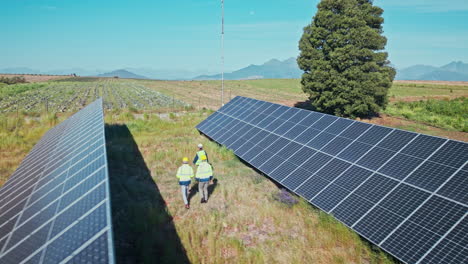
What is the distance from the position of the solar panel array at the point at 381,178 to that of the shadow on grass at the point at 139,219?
4.52 m

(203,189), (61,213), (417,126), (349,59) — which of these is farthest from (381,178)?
(417,126)

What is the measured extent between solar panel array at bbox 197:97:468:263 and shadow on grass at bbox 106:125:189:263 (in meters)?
4.52

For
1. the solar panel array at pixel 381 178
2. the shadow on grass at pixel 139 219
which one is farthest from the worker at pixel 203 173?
the solar panel array at pixel 381 178

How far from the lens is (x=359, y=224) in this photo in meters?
7.87

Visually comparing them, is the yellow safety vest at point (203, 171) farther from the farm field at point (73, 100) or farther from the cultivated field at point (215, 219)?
the farm field at point (73, 100)

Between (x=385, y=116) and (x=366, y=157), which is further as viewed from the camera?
(x=385, y=116)

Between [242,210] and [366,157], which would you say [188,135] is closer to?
[242,210]

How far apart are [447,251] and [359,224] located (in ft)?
6.55

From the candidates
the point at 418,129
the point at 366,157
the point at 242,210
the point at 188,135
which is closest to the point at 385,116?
the point at 418,129

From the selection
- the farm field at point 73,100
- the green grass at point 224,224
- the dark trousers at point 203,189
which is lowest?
the green grass at point 224,224

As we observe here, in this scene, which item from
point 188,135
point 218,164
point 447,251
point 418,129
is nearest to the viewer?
point 447,251

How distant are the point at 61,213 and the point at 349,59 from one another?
2553cm

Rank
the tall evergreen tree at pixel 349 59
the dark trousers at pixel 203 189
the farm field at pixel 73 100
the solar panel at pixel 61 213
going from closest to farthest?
1. the solar panel at pixel 61 213
2. the dark trousers at pixel 203 189
3. the tall evergreen tree at pixel 349 59
4. the farm field at pixel 73 100

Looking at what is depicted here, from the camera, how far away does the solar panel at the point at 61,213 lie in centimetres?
424
